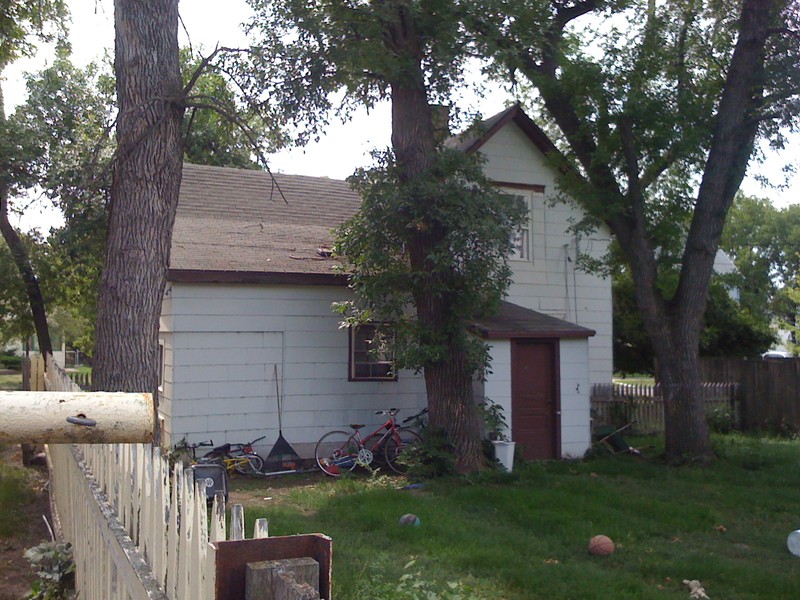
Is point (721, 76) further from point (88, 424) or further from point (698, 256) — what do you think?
point (88, 424)

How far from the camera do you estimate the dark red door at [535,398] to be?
14359 millimetres

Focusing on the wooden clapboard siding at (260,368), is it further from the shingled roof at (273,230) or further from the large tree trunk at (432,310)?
the large tree trunk at (432,310)

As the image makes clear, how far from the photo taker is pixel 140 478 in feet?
12.7

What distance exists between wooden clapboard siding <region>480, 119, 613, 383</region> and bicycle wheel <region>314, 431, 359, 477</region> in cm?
497

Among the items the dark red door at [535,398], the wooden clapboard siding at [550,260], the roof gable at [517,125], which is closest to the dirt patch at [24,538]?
the dark red door at [535,398]

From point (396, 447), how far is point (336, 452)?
1.02m

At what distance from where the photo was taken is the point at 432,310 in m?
12.7

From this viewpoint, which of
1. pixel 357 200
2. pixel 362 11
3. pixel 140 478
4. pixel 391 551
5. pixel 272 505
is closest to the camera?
pixel 140 478

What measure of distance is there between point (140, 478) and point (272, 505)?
278 inches

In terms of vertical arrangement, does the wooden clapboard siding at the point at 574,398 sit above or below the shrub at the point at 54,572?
above

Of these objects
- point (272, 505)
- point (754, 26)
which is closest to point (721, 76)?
point (754, 26)

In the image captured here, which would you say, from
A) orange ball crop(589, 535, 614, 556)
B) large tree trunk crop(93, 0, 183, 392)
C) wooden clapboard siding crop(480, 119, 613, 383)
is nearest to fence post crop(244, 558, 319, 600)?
large tree trunk crop(93, 0, 183, 392)

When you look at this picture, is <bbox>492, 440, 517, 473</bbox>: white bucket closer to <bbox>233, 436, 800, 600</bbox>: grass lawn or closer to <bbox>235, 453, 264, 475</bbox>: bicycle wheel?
<bbox>233, 436, 800, 600</bbox>: grass lawn

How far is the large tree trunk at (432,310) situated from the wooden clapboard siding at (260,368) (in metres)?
2.37
